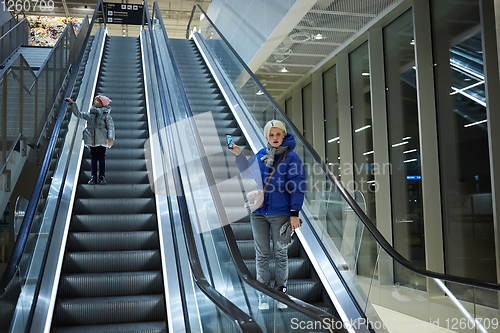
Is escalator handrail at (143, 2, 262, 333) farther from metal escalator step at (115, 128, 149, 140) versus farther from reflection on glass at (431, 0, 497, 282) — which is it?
reflection on glass at (431, 0, 497, 282)

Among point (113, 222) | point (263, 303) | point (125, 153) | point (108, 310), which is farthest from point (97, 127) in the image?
point (263, 303)

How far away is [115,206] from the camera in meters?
5.90

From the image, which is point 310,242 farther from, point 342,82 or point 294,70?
point 294,70

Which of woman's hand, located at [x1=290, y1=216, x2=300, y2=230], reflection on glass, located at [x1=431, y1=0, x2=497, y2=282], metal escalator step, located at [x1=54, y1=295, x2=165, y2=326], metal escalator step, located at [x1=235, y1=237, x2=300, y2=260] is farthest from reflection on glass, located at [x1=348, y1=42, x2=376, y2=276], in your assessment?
metal escalator step, located at [x1=54, y1=295, x2=165, y2=326]

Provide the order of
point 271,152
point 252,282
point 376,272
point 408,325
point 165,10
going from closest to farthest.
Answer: point 252,282 → point 408,325 → point 271,152 → point 376,272 → point 165,10

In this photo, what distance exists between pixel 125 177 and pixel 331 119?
6244 mm

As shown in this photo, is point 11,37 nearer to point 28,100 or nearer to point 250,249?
point 28,100

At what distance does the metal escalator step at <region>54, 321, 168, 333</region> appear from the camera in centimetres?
394

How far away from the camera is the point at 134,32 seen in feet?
95.6

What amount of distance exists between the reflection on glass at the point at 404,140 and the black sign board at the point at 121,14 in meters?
17.0

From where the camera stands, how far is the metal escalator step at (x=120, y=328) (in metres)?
3.94

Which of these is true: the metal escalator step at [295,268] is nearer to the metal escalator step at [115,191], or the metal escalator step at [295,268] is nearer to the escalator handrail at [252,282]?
the escalator handrail at [252,282]

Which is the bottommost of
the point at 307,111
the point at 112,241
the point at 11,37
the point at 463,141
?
the point at 112,241

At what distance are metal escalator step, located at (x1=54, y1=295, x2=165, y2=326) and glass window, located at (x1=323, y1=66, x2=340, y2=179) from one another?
7153 millimetres
